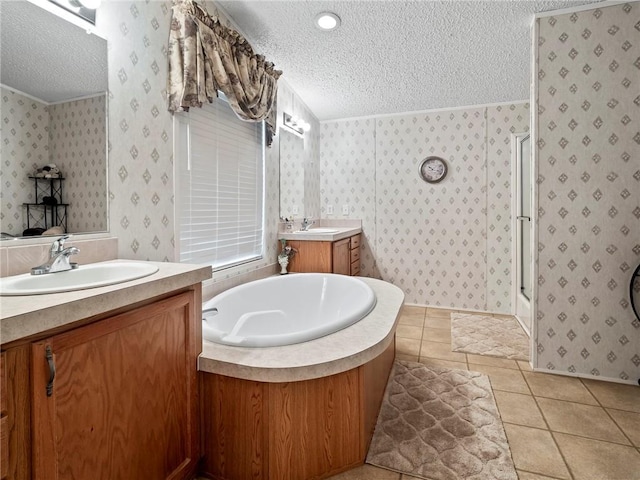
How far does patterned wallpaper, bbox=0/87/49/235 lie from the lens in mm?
1040

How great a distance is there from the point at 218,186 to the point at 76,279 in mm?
1206

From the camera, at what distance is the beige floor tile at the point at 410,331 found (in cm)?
292

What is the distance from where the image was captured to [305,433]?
48.8 inches

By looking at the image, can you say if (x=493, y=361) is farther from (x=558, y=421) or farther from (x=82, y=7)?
(x=82, y=7)

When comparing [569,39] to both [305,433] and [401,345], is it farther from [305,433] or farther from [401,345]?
[305,433]

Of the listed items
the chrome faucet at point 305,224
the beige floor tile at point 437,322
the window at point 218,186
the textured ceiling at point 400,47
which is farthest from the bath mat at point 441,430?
the textured ceiling at point 400,47

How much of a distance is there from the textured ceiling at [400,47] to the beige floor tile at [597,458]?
2.51 metres

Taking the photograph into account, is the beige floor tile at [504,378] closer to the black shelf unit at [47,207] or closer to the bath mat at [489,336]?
the bath mat at [489,336]

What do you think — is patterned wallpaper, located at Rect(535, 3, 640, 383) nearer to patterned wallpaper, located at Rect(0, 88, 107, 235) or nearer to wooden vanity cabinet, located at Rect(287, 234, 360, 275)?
wooden vanity cabinet, located at Rect(287, 234, 360, 275)

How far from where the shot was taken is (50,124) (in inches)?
46.1

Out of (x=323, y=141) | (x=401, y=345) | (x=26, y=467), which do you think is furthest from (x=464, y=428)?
(x=323, y=141)

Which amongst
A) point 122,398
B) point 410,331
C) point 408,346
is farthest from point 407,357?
point 122,398

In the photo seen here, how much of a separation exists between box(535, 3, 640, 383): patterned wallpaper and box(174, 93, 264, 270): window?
2114 mm

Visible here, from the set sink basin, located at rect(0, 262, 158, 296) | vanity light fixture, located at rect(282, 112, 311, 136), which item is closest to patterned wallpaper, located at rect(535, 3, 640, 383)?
vanity light fixture, located at rect(282, 112, 311, 136)
